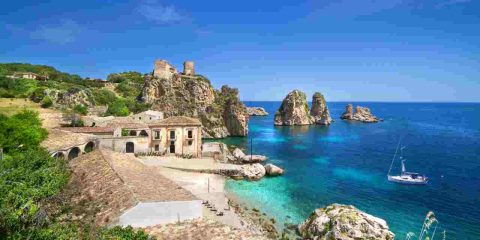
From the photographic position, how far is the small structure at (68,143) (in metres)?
30.7

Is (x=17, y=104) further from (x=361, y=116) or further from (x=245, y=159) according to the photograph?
(x=361, y=116)

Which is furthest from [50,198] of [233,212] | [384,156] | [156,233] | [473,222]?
[384,156]

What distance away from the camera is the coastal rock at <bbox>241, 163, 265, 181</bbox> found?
38.3m

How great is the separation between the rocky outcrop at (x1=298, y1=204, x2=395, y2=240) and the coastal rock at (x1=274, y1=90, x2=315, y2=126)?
9205cm

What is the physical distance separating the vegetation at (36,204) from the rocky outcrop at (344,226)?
42.4ft

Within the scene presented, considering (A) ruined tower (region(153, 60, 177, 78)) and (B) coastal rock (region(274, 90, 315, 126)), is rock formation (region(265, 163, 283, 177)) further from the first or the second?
(B) coastal rock (region(274, 90, 315, 126))

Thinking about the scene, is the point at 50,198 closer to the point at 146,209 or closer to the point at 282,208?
the point at 146,209

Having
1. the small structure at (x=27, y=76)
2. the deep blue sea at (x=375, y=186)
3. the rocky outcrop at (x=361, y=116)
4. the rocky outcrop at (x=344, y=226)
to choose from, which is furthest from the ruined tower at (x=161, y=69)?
the rocky outcrop at (x=361, y=116)

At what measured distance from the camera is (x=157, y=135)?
138 feet

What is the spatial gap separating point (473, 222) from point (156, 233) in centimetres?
2717

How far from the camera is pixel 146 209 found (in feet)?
51.0

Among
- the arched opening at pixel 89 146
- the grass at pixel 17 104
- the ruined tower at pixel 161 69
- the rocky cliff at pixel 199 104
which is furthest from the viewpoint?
the ruined tower at pixel 161 69

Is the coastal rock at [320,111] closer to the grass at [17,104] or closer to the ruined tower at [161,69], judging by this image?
the ruined tower at [161,69]

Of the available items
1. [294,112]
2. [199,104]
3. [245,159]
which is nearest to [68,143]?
[245,159]
